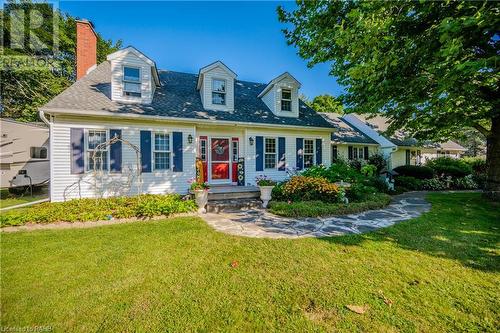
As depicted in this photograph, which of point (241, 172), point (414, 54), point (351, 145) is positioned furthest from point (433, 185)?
point (241, 172)

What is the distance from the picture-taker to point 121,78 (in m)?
8.82

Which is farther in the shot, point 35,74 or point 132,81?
point 35,74

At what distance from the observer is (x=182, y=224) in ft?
19.8

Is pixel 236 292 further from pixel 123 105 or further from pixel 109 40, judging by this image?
pixel 109 40

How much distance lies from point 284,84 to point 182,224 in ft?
30.2

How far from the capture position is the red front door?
1053cm

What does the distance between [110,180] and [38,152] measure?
7.62m

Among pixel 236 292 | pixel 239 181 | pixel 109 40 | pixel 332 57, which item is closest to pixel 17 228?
pixel 236 292

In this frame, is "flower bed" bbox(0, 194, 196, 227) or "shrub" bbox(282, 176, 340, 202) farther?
"shrub" bbox(282, 176, 340, 202)

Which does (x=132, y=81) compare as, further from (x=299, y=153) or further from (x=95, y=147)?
(x=299, y=153)

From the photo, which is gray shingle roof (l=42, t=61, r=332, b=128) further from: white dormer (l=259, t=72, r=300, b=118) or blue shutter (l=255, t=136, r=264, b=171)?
blue shutter (l=255, t=136, r=264, b=171)

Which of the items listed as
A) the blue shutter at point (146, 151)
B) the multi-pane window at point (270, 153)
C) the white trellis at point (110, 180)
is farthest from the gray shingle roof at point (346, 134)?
the white trellis at point (110, 180)

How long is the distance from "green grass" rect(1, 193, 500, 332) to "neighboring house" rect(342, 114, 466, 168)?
41.8 ft

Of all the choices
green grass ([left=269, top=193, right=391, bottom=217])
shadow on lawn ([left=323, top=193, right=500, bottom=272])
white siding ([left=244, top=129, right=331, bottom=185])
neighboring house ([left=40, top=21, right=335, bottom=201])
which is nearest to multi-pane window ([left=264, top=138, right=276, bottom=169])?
neighboring house ([left=40, top=21, right=335, bottom=201])
